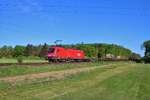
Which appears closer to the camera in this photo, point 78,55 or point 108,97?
point 108,97

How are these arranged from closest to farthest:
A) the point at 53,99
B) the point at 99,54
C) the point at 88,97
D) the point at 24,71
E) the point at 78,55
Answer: the point at 53,99, the point at 88,97, the point at 24,71, the point at 78,55, the point at 99,54

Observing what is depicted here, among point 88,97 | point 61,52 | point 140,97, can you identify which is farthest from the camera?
point 61,52

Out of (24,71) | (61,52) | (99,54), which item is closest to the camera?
(24,71)

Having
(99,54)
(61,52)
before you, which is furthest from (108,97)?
(99,54)

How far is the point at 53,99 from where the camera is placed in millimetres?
15344

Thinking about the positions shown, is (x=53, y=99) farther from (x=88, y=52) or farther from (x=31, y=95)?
(x=88, y=52)

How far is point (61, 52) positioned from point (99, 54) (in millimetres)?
115373

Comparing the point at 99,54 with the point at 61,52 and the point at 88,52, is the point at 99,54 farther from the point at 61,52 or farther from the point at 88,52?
the point at 61,52

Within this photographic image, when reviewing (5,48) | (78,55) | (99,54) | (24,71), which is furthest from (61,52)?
(5,48)

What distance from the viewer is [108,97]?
1678cm

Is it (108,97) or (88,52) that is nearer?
(108,97)

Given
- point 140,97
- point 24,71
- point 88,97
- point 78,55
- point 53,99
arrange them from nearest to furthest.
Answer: point 53,99
point 88,97
point 140,97
point 24,71
point 78,55

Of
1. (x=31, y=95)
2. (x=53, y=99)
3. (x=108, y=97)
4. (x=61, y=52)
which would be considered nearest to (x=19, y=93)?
(x=31, y=95)

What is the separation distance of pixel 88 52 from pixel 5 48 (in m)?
44.4
